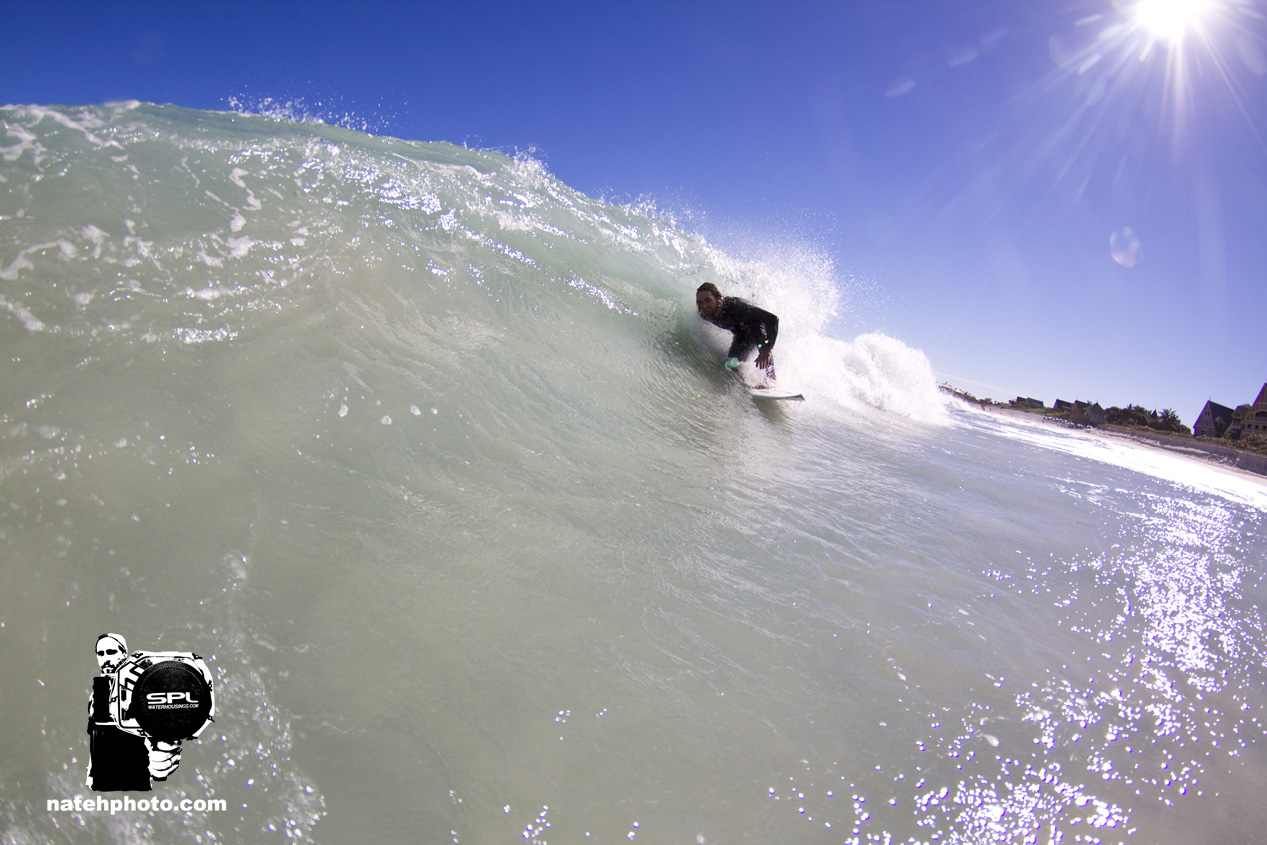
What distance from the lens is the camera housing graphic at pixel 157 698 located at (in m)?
1.38

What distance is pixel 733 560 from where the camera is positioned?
2598 mm

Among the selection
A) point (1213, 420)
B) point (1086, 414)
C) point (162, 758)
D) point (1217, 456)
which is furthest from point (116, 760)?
point (1213, 420)

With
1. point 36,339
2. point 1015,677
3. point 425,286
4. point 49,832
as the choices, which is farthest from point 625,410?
point 49,832

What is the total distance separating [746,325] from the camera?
7.95 metres

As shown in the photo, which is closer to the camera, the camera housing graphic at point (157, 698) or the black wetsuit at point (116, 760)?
the black wetsuit at point (116, 760)

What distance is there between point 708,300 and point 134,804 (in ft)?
24.7

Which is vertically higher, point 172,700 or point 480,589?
point 480,589

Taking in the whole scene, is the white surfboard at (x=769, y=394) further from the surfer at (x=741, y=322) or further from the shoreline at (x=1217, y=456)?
the shoreline at (x=1217, y=456)

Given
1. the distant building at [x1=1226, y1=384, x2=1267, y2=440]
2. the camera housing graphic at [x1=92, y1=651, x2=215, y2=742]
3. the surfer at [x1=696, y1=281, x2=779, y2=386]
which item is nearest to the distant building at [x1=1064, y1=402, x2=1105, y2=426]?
the distant building at [x1=1226, y1=384, x2=1267, y2=440]

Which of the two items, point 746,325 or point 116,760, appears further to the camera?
point 746,325

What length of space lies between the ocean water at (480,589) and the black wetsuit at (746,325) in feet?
11.0

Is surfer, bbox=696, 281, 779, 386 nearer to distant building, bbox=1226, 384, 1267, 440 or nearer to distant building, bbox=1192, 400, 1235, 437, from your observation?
distant building, bbox=1226, 384, 1267, 440

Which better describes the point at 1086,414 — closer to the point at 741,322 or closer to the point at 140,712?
the point at 741,322

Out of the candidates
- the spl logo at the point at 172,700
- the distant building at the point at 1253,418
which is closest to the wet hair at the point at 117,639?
the spl logo at the point at 172,700
